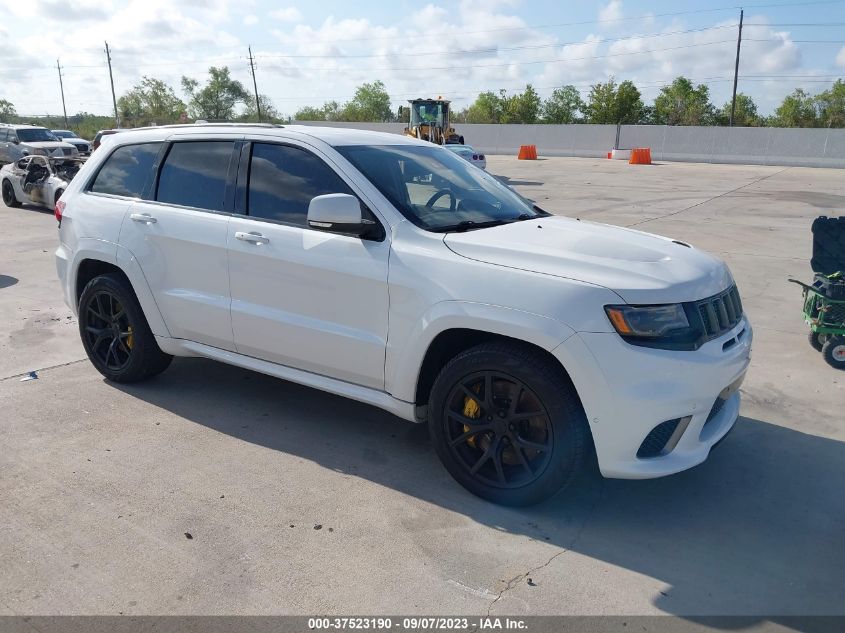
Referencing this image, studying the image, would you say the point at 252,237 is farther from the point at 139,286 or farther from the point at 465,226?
the point at 465,226

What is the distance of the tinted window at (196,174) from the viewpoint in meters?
4.55

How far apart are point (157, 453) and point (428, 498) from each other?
1650 millimetres

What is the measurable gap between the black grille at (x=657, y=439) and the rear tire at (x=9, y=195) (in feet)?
53.6

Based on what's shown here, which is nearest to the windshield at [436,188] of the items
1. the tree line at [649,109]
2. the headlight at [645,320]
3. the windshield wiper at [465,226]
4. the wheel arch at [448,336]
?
the windshield wiper at [465,226]

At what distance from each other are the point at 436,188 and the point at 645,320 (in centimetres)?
166

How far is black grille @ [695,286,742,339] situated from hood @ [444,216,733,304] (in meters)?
0.04

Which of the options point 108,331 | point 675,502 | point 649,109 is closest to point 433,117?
point 108,331

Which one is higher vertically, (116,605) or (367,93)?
(367,93)

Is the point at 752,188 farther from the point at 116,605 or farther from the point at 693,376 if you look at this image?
the point at 116,605

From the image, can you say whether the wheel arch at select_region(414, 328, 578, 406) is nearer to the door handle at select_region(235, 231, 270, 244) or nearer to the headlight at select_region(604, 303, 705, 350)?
the headlight at select_region(604, 303, 705, 350)

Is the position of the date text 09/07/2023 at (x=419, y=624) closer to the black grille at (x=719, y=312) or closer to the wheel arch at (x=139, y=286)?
the black grille at (x=719, y=312)

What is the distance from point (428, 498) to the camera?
3703mm

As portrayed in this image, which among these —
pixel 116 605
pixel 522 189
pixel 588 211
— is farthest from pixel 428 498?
pixel 522 189

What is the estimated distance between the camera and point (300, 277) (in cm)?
404
